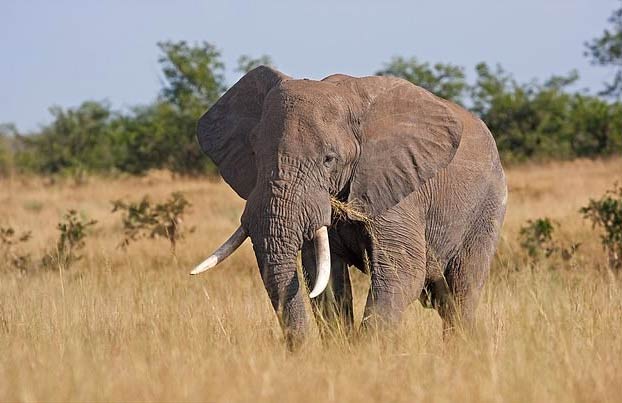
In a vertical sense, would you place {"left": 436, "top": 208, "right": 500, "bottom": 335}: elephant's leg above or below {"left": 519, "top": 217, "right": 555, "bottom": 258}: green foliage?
above

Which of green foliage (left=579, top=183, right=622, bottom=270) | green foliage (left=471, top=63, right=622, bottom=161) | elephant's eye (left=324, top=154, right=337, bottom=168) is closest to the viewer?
elephant's eye (left=324, top=154, right=337, bottom=168)

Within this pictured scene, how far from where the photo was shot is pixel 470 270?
25.3ft

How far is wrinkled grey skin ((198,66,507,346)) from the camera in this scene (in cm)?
577

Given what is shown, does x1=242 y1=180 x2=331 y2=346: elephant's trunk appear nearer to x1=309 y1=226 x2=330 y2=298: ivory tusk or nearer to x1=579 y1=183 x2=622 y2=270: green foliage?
x1=309 y1=226 x2=330 y2=298: ivory tusk

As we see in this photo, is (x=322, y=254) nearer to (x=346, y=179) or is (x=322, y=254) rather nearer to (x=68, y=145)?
(x=346, y=179)

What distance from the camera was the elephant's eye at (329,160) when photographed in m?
5.93

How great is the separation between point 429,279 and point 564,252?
16.3 ft

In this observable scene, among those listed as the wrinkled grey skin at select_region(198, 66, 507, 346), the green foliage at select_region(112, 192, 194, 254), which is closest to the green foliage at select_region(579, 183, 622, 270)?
the green foliage at select_region(112, 192, 194, 254)

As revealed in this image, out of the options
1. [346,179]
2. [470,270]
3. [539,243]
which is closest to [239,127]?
[346,179]

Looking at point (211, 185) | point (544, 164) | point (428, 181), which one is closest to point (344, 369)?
point (428, 181)

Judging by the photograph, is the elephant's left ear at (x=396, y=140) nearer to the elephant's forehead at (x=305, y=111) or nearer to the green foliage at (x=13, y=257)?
the elephant's forehead at (x=305, y=111)

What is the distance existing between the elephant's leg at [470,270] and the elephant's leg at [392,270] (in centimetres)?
103

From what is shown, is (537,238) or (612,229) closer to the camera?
(612,229)

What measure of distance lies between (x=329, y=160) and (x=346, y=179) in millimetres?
286
